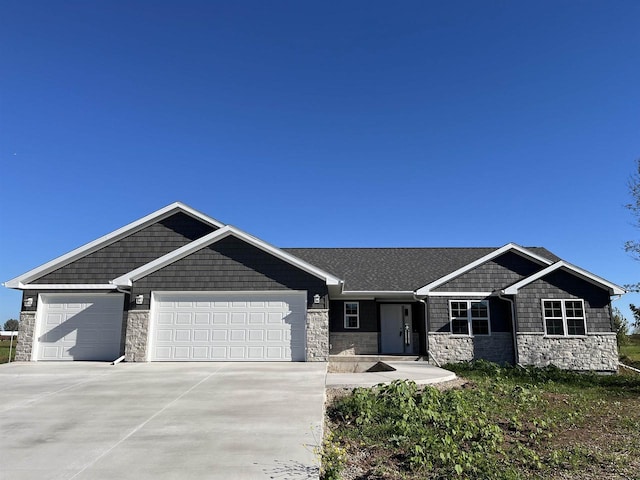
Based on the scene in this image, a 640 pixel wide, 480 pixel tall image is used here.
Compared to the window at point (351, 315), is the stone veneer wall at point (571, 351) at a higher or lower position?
lower

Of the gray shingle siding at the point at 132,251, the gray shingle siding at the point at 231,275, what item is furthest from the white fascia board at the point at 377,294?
the gray shingle siding at the point at 132,251

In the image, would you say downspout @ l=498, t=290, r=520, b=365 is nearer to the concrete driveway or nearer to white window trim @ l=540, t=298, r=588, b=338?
white window trim @ l=540, t=298, r=588, b=338

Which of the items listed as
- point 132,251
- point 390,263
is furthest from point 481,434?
point 390,263

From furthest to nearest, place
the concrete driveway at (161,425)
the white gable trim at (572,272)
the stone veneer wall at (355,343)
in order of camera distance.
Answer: the stone veneer wall at (355,343) → the white gable trim at (572,272) → the concrete driveway at (161,425)

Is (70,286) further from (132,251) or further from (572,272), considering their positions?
(572,272)

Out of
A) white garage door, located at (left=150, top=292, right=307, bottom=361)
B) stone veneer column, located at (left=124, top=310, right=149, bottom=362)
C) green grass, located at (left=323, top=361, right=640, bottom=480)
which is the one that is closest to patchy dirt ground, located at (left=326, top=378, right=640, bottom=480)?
green grass, located at (left=323, top=361, right=640, bottom=480)

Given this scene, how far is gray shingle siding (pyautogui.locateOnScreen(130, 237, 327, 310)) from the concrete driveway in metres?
3.76

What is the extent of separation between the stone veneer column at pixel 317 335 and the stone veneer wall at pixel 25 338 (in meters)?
9.64

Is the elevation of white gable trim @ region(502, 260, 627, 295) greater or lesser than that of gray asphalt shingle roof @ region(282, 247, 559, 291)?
lesser

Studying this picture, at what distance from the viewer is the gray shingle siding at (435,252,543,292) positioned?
17.0 metres

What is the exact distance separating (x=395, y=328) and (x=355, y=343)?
6.10 ft

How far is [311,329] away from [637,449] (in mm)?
9759

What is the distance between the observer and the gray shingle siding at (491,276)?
1700 cm

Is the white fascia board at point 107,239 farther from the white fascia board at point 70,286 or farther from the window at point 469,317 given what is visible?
the window at point 469,317
